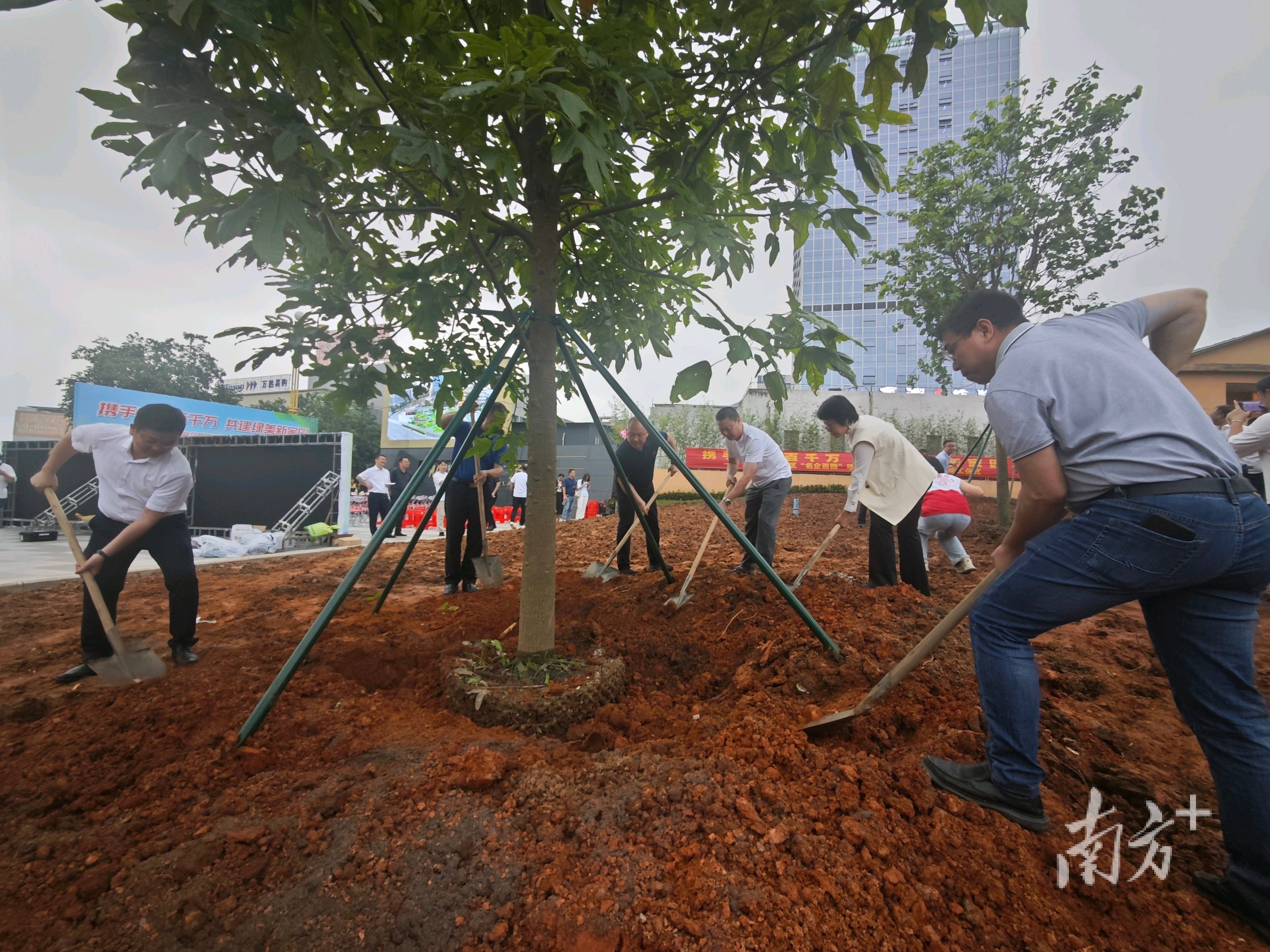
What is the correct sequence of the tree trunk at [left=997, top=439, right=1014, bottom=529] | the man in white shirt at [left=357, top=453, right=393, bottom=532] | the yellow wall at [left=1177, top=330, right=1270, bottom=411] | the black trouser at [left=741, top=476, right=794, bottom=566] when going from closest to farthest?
the black trouser at [left=741, top=476, right=794, bottom=566], the tree trunk at [left=997, top=439, right=1014, bottom=529], the man in white shirt at [left=357, top=453, right=393, bottom=532], the yellow wall at [left=1177, top=330, right=1270, bottom=411]

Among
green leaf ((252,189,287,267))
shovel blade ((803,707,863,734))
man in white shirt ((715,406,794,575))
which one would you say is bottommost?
shovel blade ((803,707,863,734))

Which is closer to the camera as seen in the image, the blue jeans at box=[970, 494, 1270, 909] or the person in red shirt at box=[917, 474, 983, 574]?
the blue jeans at box=[970, 494, 1270, 909]

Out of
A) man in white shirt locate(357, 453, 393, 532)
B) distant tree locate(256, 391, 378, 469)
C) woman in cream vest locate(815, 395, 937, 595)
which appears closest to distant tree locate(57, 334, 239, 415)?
distant tree locate(256, 391, 378, 469)

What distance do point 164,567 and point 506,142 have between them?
3073 mm

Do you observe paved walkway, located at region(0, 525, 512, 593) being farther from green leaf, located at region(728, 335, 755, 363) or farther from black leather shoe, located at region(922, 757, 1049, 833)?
black leather shoe, located at region(922, 757, 1049, 833)

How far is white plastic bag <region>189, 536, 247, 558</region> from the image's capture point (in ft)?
28.3

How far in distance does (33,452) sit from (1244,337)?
93.7 feet

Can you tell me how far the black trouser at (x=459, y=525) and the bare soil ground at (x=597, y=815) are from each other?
1.96m

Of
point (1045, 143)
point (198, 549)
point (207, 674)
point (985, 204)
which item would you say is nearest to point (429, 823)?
point (207, 674)

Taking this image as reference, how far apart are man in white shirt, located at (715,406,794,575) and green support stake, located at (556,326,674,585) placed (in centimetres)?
82

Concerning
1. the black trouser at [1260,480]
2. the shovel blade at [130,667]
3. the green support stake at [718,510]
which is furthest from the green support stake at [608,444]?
the black trouser at [1260,480]

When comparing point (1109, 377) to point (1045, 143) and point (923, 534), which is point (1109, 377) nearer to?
point (923, 534)

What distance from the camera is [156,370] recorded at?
102 feet

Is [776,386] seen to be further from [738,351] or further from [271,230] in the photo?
[271,230]
